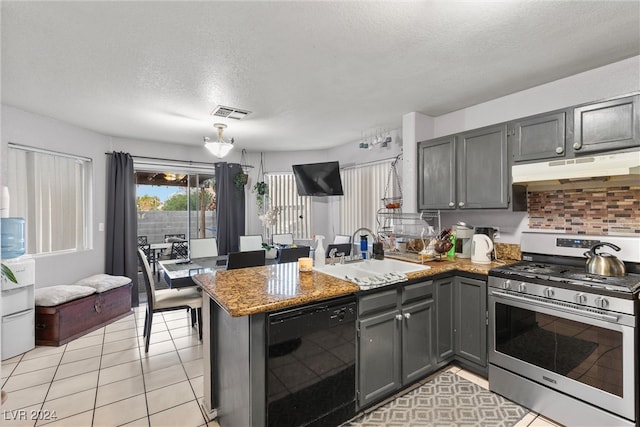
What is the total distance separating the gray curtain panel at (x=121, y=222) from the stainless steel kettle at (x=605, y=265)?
16.7 ft

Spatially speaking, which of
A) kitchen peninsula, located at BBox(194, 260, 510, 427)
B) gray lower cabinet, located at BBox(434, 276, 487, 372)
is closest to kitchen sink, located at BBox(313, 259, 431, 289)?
kitchen peninsula, located at BBox(194, 260, 510, 427)

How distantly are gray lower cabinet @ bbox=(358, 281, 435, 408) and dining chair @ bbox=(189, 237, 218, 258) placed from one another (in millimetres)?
2915

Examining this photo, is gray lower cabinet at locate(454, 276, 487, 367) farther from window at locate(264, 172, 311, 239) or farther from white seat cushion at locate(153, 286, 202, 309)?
window at locate(264, 172, 311, 239)

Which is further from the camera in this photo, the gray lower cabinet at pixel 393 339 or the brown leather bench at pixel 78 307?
the brown leather bench at pixel 78 307

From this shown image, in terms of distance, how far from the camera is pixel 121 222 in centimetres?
428

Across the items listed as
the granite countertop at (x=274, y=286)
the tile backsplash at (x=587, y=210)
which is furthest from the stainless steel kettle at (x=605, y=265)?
the granite countertop at (x=274, y=286)

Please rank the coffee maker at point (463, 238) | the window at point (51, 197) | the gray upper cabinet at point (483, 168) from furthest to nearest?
the window at point (51, 197) → the coffee maker at point (463, 238) → the gray upper cabinet at point (483, 168)

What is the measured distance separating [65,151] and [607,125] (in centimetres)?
545

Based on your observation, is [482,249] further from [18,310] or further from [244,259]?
[18,310]

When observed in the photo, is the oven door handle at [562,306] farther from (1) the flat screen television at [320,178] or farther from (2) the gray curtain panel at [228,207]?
(2) the gray curtain panel at [228,207]

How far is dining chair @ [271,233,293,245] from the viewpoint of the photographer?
5041 millimetres

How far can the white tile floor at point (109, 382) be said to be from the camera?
1.95m

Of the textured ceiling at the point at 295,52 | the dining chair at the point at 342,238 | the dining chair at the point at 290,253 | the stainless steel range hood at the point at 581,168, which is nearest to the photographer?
the textured ceiling at the point at 295,52

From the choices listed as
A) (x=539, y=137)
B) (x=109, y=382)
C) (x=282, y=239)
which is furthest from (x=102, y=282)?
(x=539, y=137)
